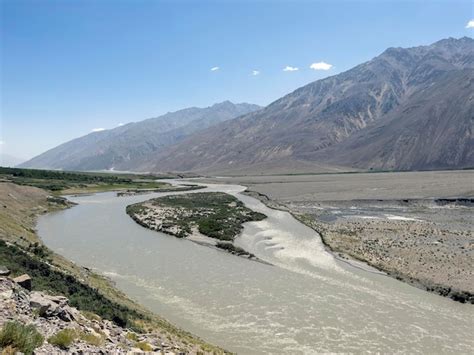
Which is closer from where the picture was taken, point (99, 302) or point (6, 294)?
point (6, 294)

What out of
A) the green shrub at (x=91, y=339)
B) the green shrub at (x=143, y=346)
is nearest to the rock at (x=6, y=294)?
the green shrub at (x=91, y=339)

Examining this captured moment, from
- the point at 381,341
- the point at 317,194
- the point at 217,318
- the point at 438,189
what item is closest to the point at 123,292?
the point at 217,318

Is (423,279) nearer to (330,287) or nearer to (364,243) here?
(330,287)

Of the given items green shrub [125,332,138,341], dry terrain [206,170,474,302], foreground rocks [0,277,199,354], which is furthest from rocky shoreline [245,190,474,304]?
foreground rocks [0,277,199,354]

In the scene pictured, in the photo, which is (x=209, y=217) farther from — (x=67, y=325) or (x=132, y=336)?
(x=67, y=325)

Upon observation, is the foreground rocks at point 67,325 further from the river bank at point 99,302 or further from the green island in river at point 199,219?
the green island in river at point 199,219

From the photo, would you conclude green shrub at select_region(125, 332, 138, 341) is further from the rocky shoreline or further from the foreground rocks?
the rocky shoreline

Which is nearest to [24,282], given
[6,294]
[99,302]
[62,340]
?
[6,294]
